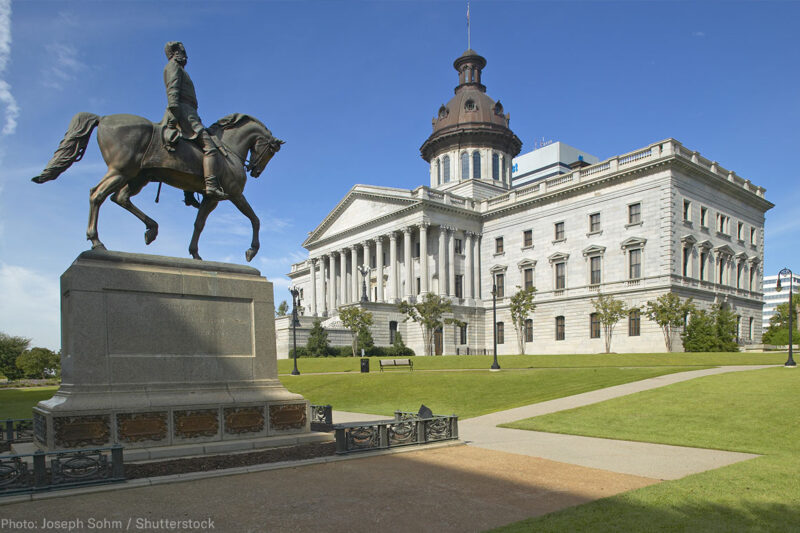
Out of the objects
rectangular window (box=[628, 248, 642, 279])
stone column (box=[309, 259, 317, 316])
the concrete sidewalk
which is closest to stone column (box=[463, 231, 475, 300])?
rectangular window (box=[628, 248, 642, 279])

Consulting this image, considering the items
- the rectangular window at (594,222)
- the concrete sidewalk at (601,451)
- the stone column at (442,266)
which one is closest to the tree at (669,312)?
the rectangular window at (594,222)

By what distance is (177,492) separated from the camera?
28.5 ft

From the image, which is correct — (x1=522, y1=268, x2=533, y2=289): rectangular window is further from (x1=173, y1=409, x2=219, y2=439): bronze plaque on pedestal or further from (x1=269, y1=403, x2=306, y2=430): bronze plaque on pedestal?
(x1=173, y1=409, x2=219, y2=439): bronze plaque on pedestal

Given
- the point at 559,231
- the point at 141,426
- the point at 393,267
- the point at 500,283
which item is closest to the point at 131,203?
the point at 141,426

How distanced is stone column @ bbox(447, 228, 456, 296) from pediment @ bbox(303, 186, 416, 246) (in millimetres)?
6593

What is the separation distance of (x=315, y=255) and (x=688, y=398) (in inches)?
2841

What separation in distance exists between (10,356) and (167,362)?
7780cm

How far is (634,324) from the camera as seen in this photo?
177ft

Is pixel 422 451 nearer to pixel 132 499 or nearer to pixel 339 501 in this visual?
pixel 339 501

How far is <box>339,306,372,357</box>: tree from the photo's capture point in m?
59.7

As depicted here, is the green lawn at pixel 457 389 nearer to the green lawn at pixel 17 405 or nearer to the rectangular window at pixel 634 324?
the green lawn at pixel 17 405

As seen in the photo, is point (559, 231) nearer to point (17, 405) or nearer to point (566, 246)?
point (566, 246)

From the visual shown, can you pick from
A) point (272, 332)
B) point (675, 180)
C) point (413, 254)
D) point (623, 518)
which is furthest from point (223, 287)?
point (413, 254)

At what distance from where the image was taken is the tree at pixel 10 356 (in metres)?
69.9
